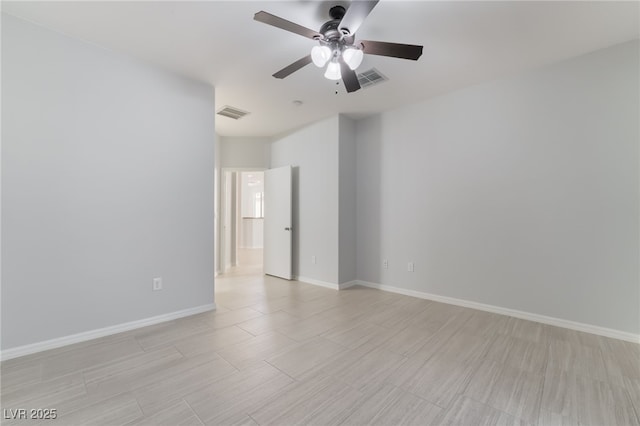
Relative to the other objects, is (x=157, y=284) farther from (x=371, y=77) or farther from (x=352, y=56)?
(x=371, y=77)

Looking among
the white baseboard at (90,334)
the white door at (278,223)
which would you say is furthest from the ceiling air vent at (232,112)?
the white baseboard at (90,334)

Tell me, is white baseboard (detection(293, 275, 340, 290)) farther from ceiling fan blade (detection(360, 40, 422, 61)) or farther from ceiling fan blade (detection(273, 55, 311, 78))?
ceiling fan blade (detection(360, 40, 422, 61))

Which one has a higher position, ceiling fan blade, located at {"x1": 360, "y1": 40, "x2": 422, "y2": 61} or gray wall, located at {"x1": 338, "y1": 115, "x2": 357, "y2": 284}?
ceiling fan blade, located at {"x1": 360, "y1": 40, "x2": 422, "y2": 61}

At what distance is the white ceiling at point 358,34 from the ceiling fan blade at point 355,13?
29 cm

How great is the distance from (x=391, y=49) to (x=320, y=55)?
20.3 inches

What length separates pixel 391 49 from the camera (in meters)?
1.96

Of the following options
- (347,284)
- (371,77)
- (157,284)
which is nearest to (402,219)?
(347,284)

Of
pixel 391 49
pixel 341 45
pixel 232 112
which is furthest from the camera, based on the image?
pixel 232 112

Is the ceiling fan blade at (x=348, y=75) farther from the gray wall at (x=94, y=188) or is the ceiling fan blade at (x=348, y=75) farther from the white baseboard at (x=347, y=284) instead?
the white baseboard at (x=347, y=284)

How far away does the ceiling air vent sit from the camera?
3941 mm

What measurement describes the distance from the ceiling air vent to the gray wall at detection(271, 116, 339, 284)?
1040 millimetres

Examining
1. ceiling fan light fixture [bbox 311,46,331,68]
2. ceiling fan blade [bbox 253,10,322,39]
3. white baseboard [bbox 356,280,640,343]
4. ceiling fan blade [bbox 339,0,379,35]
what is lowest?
white baseboard [bbox 356,280,640,343]

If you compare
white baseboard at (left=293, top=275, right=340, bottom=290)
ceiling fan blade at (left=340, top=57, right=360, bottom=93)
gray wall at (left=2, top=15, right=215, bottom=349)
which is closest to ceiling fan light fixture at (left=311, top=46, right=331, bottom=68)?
ceiling fan blade at (left=340, top=57, right=360, bottom=93)

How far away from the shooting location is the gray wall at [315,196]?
4.25 meters
